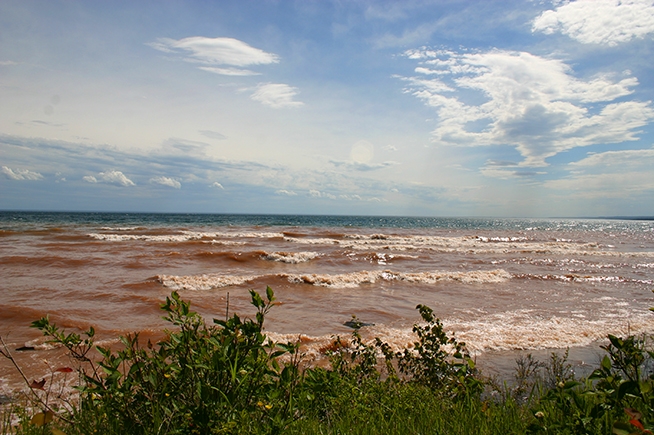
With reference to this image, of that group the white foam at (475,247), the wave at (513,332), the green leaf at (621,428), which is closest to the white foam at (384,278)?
the wave at (513,332)

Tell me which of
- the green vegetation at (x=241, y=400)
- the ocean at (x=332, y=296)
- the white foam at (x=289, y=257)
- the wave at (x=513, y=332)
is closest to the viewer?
the green vegetation at (x=241, y=400)

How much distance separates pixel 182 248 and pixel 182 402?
69.2 ft

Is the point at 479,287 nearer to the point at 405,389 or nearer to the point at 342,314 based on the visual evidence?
the point at 342,314

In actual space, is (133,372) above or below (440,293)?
→ above

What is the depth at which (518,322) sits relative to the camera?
8492 mm

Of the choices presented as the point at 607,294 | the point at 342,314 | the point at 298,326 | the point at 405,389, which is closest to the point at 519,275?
the point at 607,294

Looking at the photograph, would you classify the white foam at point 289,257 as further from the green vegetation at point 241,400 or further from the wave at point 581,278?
the green vegetation at point 241,400

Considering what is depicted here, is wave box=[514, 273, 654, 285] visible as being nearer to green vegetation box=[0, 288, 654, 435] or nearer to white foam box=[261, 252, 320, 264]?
white foam box=[261, 252, 320, 264]

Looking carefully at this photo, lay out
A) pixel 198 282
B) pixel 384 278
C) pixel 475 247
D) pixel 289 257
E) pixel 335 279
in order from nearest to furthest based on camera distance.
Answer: pixel 198 282 < pixel 335 279 < pixel 384 278 < pixel 289 257 < pixel 475 247

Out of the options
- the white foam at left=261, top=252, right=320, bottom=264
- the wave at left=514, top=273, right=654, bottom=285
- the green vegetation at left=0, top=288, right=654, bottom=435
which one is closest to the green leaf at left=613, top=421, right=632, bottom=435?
the green vegetation at left=0, top=288, right=654, bottom=435

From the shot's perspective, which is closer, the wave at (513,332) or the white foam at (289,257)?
the wave at (513,332)

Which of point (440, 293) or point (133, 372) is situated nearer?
point (133, 372)

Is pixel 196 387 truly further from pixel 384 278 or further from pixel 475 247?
pixel 475 247

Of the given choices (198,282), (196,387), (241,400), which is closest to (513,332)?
(241,400)
